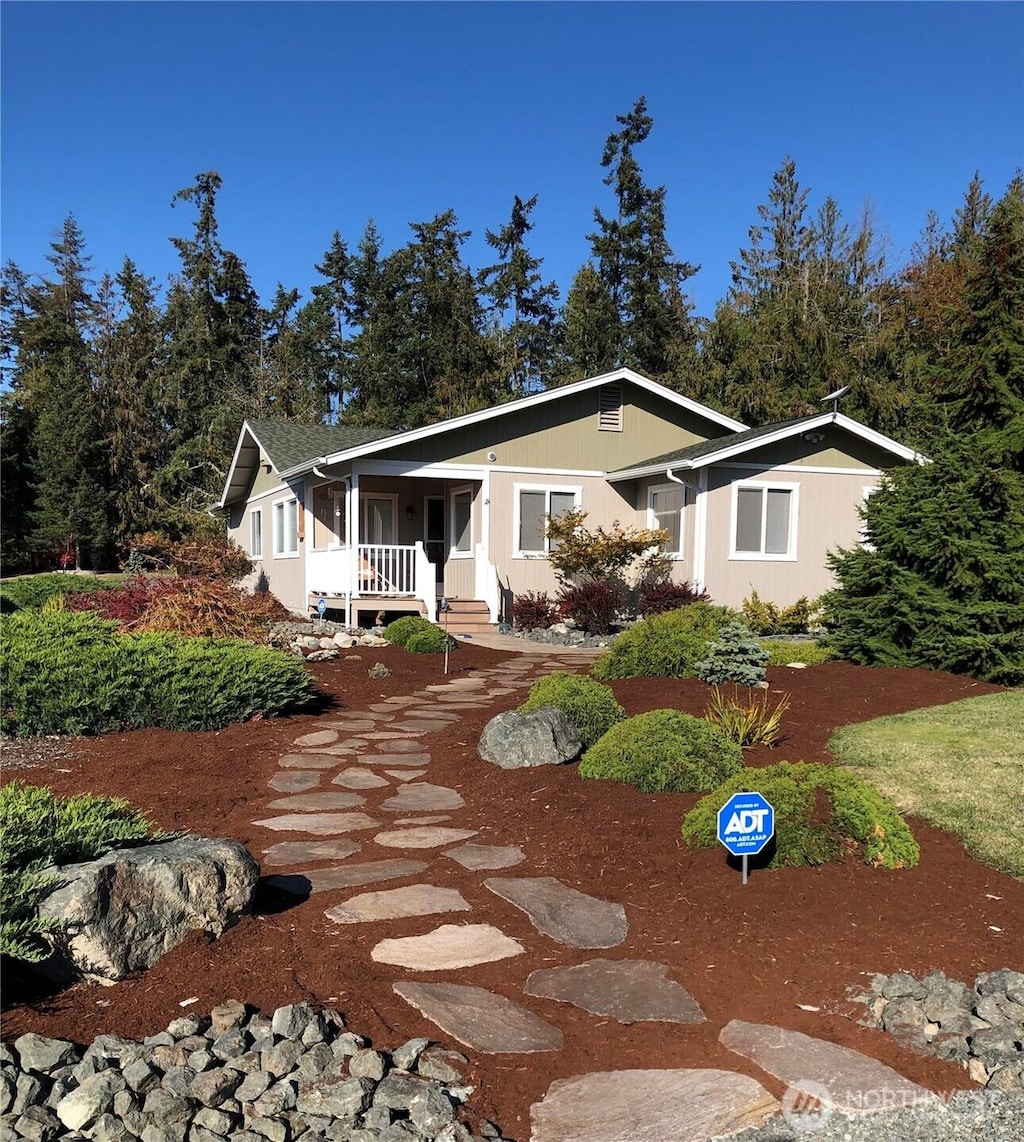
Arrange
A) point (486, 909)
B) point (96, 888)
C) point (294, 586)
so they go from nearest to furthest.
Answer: point (96, 888), point (486, 909), point (294, 586)

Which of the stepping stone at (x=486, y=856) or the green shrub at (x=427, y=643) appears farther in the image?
the green shrub at (x=427, y=643)

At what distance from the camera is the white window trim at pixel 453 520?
666 inches

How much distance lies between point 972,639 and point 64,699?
27.6ft

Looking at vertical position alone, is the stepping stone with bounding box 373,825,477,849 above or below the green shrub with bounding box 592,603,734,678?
below

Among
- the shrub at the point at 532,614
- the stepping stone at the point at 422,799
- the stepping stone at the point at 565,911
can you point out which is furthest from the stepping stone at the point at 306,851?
the shrub at the point at 532,614

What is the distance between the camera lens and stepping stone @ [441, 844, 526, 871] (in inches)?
168

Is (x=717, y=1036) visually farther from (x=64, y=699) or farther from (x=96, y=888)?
(x=64, y=699)

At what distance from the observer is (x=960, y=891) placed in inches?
150

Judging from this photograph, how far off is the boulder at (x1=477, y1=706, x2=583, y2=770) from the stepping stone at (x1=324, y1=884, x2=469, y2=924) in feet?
6.18

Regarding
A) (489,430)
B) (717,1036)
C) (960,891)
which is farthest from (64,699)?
(489,430)

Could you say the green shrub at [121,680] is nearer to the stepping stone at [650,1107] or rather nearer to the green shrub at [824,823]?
the green shrub at [824,823]

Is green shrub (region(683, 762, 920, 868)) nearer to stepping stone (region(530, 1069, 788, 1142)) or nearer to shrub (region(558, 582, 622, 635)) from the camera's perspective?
stepping stone (region(530, 1069, 788, 1142))

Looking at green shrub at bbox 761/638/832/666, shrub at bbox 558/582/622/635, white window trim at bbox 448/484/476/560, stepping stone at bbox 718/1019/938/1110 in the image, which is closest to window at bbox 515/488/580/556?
white window trim at bbox 448/484/476/560

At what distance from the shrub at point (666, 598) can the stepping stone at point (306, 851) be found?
35.7ft
